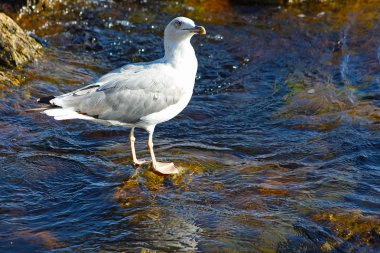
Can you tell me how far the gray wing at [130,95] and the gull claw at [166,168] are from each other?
57cm

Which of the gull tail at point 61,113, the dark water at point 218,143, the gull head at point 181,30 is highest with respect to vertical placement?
the gull head at point 181,30

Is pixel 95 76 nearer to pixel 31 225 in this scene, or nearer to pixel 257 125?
pixel 257 125

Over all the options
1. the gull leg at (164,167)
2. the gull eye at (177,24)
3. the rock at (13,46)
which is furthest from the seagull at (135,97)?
the rock at (13,46)

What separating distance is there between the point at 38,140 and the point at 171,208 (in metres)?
2.27

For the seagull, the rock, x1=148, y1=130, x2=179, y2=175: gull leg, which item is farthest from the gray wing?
the rock

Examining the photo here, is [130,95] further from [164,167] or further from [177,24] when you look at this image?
[177,24]

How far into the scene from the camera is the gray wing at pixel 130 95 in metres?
6.71

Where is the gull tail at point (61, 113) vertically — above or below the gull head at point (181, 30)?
below

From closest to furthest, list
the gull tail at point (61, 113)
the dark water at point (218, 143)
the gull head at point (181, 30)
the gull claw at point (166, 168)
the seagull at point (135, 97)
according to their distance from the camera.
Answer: the dark water at point (218, 143)
the gull tail at point (61, 113)
the seagull at point (135, 97)
the gull claw at point (166, 168)
the gull head at point (181, 30)

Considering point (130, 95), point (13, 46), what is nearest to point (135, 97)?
point (130, 95)

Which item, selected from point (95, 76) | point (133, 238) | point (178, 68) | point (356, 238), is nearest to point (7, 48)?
point (95, 76)

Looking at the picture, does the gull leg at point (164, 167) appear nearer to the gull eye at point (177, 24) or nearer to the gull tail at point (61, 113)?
the gull tail at point (61, 113)

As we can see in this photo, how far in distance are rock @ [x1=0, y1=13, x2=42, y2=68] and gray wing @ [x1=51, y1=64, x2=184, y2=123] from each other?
3.12 meters

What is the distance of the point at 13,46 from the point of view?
9.56m
